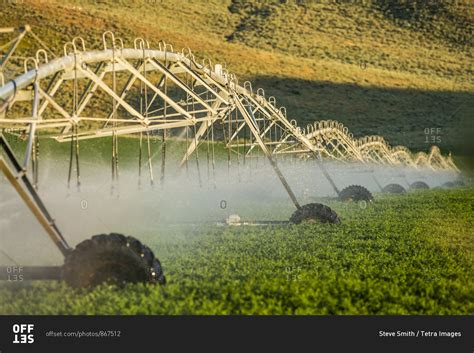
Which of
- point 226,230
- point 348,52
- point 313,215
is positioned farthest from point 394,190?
point 348,52

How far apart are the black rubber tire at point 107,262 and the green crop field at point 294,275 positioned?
0.49 ft

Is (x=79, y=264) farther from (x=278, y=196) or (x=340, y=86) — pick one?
(x=340, y=86)

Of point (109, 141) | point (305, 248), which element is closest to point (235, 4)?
point (109, 141)

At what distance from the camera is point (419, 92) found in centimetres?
9031

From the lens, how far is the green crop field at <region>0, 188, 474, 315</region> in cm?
1105

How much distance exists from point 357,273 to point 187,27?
63.8 m

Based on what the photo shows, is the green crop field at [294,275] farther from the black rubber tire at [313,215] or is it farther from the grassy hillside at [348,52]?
the grassy hillside at [348,52]

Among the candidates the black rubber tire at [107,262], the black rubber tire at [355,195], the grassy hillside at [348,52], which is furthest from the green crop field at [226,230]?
the grassy hillside at [348,52]
